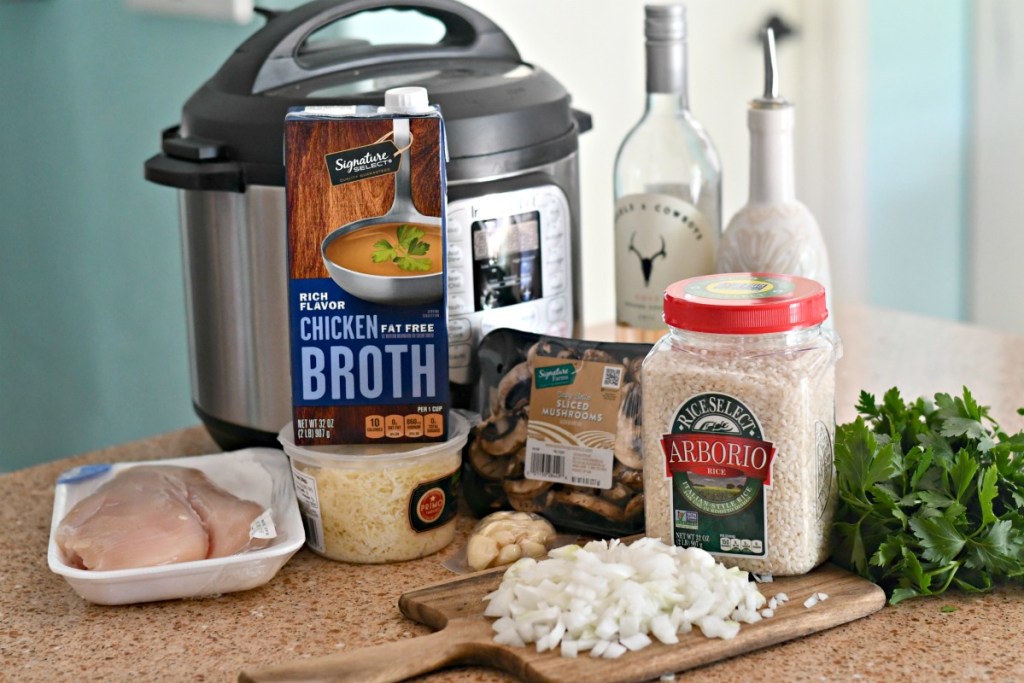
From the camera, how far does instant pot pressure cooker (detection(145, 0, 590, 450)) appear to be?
3.19 feet

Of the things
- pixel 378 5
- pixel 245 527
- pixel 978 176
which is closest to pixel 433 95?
pixel 378 5

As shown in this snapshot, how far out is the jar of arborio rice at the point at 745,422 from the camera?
2.59 ft

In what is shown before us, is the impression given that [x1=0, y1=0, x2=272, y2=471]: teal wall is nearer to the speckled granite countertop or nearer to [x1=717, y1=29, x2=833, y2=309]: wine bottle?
the speckled granite countertop

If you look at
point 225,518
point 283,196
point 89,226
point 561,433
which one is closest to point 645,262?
point 561,433

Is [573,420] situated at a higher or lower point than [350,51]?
lower

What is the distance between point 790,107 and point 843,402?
349 millimetres

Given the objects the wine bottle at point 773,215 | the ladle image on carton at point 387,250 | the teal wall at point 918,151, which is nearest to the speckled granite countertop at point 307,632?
the ladle image on carton at point 387,250

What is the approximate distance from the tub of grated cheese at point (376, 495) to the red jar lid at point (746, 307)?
0.22 m

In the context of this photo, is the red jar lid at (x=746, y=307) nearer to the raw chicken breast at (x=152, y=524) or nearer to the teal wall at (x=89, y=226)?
the raw chicken breast at (x=152, y=524)

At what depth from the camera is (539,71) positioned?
109cm

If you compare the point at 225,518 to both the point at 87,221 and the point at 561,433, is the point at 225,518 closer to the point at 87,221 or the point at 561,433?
the point at 561,433

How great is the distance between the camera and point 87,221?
135 centimetres

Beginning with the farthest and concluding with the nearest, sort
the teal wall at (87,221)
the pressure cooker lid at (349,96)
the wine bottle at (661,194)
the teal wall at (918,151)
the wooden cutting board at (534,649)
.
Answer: the teal wall at (918,151)
the teal wall at (87,221)
the wine bottle at (661,194)
the pressure cooker lid at (349,96)
the wooden cutting board at (534,649)

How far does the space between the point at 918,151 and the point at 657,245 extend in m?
1.93
